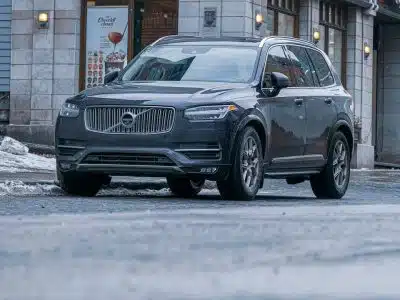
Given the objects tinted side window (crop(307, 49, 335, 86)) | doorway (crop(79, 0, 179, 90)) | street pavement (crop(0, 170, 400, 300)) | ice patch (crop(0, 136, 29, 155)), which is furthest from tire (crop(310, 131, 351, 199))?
doorway (crop(79, 0, 179, 90))

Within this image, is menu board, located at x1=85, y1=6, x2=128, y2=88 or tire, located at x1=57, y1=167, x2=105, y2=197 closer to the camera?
tire, located at x1=57, y1=167, x2=105, y2=197

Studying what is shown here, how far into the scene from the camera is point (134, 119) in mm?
12922

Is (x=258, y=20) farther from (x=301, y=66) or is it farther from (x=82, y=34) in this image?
(x=301, y=66)

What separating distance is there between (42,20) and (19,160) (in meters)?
7.90

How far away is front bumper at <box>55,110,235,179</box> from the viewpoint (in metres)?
12.8

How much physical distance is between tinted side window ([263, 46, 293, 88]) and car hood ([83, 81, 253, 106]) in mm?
763

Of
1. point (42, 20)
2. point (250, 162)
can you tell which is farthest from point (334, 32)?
point (250, 162)

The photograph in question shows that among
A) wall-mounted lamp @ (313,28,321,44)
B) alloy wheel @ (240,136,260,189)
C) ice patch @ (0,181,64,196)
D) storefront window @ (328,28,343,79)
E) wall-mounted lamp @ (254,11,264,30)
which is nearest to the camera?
alloy wheel @ (240,136,260,189)

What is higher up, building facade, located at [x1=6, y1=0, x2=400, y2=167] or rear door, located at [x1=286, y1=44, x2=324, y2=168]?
building facade, located at [x1=6, y1=0, x2=400, y2=167]

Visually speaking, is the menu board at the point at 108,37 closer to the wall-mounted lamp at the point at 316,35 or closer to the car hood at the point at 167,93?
the wall-mounted lamp at the point at 316,35

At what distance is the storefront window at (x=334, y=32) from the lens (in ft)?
104

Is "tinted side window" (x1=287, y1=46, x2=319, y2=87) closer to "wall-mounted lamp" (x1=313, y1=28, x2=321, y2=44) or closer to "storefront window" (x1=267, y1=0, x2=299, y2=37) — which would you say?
"storefront window" (x1=267, y1=0, x2=299, y2=37)

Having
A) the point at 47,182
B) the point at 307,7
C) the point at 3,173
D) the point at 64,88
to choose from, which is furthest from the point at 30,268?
the point at 307,7

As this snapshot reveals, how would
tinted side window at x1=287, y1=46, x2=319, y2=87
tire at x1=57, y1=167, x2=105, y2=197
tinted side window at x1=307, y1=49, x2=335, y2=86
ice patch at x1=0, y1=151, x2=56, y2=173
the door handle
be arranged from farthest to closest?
ice patch at x1=0, y1=151, x2=56, y2=173, tinted side window at x1=307, y1=49, x2=335, y2=86, tinted side window at x1=287, y1=46, x2=319, y2=87, the door handle, tire at x1=57, y1=167, x2=105, y2=197
